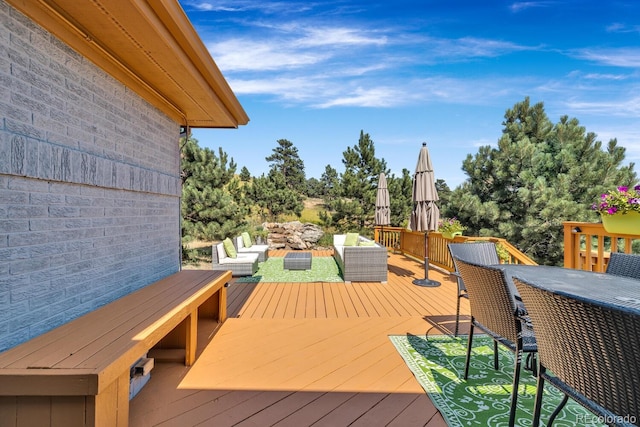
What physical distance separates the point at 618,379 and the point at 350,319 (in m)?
2.79

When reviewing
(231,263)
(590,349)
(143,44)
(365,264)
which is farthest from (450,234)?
(143,44)

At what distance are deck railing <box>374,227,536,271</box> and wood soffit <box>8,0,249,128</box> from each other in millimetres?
4726

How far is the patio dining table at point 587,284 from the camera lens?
192cm

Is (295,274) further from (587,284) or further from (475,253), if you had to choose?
(587,284)

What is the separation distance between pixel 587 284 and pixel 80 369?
3.21m

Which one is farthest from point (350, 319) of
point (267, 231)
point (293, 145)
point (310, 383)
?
point (293, 145)

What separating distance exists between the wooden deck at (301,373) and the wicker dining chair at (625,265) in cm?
148

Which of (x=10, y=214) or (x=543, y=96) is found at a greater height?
(x=543, y=96)

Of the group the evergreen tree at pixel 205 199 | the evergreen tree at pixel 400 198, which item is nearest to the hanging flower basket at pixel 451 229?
the evergreen tree at pixel 400 198

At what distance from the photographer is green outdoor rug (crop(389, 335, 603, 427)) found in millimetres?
1884

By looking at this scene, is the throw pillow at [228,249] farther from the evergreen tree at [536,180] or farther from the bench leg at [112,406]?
the evergreen tree at [536,180]

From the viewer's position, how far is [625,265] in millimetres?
2758

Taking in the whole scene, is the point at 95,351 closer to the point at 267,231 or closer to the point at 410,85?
the point at 267,231

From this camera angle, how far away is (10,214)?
1572mm
